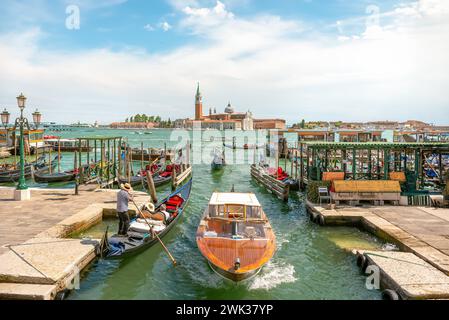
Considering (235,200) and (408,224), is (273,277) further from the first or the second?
(408,224)

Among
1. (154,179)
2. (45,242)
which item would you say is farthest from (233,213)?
(154,179)

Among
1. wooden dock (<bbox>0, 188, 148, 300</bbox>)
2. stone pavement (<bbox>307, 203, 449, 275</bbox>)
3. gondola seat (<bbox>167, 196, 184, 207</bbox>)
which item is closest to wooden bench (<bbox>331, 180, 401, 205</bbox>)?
stone pavement (<bbox>307, 203, 449, 275</bbox>)

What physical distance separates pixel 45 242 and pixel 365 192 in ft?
40.9

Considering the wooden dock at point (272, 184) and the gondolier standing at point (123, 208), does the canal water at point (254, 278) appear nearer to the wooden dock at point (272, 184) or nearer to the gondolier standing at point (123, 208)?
the gondolier standing at point (123, 208)

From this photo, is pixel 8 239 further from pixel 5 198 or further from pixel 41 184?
pixel 41 184

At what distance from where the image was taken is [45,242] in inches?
368

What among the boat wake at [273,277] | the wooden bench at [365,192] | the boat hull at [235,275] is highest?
A: the wooden bench at [365,192]

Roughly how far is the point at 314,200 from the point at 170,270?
855 cm

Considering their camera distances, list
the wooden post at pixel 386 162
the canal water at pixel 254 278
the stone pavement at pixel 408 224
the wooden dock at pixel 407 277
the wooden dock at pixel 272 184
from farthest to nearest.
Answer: the wooden dock at pixel 272 184
the wooden post at pixel 386 162
the stone pavement at pixel 408 224
the canal water at pixel 254 278
the wooden dock at pixel 407 277

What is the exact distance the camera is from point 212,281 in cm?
885

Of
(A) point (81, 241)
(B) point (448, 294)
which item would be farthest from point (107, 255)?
(B) point (448, 294)

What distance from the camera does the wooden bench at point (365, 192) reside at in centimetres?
1517

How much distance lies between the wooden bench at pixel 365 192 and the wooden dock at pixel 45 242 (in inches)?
335

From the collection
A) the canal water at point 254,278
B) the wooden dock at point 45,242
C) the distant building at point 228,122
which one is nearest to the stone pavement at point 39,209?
the wooden dock at point 45,242
